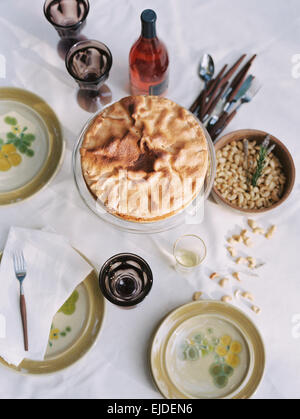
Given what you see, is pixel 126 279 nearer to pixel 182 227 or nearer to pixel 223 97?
pixel 182 227

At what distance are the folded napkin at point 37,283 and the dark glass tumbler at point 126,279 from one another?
0.06 m

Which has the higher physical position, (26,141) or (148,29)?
(148,29)

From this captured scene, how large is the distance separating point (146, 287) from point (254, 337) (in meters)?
0.32

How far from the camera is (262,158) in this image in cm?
114

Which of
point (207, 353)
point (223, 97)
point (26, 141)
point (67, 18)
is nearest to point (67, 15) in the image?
→ point (67, 18)

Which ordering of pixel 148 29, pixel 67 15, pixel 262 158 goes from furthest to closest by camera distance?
pixel 67 15 → pixel 262 158 → pixel 148 29

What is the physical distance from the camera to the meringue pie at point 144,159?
98cm

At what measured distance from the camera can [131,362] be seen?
120cm

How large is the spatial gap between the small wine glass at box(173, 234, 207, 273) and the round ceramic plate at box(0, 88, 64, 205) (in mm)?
399

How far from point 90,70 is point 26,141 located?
0.88 feet

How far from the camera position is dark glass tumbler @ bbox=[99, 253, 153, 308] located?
1.12 m
